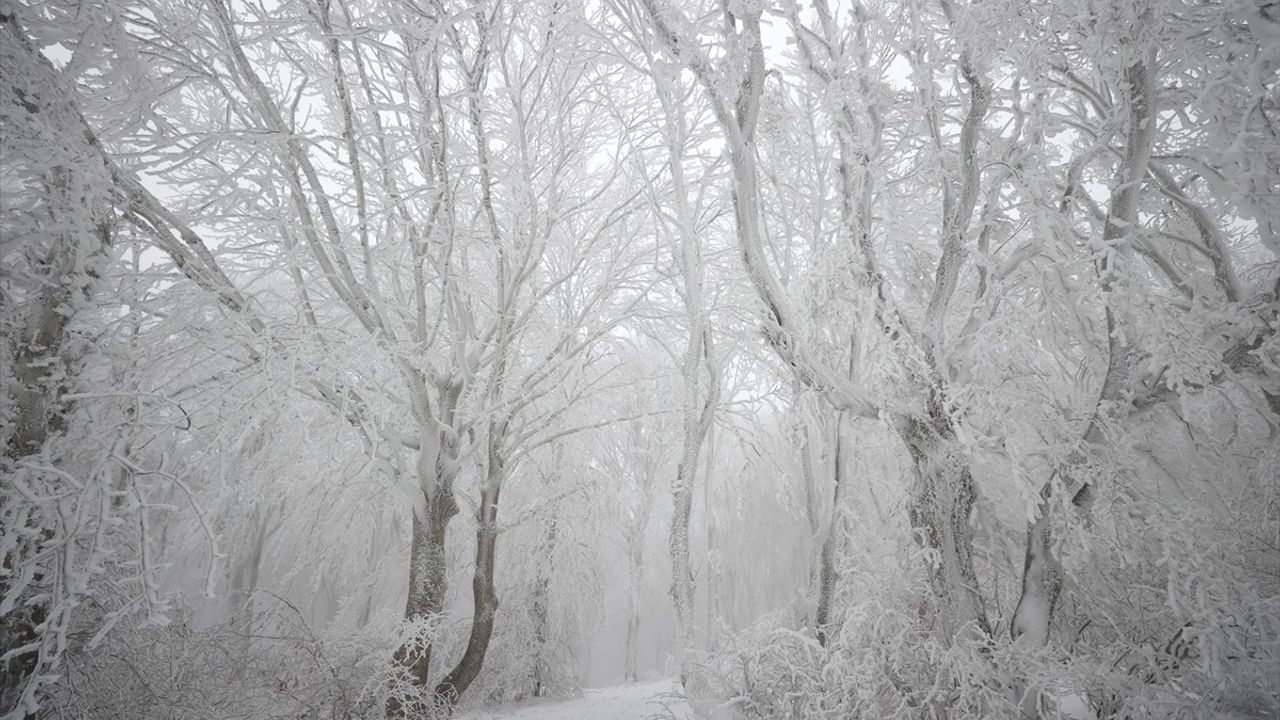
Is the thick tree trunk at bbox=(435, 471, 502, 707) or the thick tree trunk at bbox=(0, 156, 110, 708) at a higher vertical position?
the thick tree trunk at bbox=(0, 156, 110, 708)

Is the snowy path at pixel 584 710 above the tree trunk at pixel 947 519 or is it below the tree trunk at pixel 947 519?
below

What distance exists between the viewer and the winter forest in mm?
2082

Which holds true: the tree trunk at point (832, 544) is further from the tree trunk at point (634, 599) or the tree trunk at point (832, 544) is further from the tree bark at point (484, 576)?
the tree trunk at point (634, 599)

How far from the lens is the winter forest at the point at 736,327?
208cm

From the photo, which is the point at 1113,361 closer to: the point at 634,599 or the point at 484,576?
the point at 484,576

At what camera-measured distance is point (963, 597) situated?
2738 mm

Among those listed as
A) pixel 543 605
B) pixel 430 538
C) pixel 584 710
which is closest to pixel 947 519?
pixel 430 538

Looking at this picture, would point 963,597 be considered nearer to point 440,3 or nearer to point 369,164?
point 440,3

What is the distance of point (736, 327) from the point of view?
19.1 ft

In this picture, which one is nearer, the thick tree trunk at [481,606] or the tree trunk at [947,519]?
the tree trunk at [947,519]

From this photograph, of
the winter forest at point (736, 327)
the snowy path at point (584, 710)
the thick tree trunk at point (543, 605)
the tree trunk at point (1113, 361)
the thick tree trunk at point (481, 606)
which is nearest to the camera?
the winter forest at point (736, 327)

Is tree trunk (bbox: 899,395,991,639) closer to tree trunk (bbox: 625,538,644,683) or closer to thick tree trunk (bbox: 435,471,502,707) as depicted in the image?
thick tree trunk (bbox: 435,471,502,707)

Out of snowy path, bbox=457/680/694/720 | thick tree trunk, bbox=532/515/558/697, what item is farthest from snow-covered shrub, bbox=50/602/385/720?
thick tree trunk, bbox=532/515/558/697

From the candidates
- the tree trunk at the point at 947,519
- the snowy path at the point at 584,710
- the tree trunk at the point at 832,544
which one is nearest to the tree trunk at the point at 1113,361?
the tree trunk at the point at 947,519
